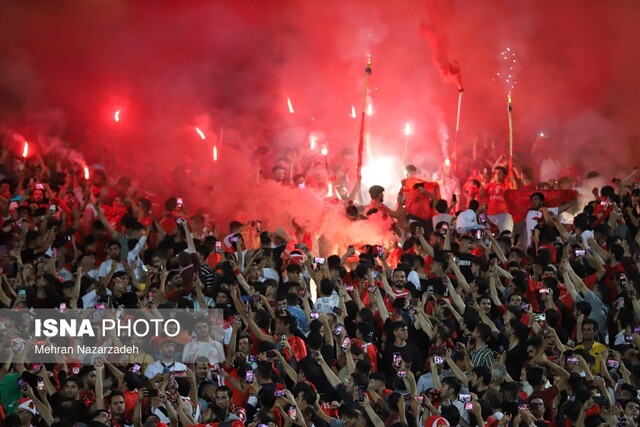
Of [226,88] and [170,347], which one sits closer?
[170,347]

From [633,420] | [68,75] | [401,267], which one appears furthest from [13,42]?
[633,420]

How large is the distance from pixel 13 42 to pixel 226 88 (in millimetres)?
2463

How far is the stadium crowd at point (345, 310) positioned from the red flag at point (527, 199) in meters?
0.02

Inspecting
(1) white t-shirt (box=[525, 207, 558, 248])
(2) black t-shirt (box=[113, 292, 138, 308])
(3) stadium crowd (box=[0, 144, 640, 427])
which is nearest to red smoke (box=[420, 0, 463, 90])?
(3) stadium crowd (box=[0, 144, 640, 427])

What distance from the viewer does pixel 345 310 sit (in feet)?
35.1

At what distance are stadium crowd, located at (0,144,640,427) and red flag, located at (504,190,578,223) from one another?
0.06ft

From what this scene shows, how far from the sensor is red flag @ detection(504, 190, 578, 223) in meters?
12.6

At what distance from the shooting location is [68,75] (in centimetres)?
1669

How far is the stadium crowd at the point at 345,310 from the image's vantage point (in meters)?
9.48

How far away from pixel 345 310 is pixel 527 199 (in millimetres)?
2648

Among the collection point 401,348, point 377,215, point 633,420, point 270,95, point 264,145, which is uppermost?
point 270,95

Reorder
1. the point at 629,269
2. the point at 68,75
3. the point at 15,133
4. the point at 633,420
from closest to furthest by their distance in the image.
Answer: the point at 633,420, the point at 629,269, the point at 15,133, the point at 68,75

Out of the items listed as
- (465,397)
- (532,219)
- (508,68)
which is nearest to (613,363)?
(465,397)

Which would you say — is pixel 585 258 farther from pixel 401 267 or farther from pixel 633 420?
pixel 633 420
